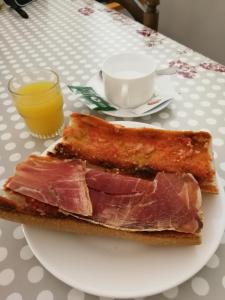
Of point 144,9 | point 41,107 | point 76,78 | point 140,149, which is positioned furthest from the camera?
point 144,9

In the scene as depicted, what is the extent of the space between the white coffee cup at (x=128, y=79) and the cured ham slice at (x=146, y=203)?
0.33 metres

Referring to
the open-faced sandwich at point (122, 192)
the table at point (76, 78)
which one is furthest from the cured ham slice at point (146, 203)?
the table at point (76, 78)

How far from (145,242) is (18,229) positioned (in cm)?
26

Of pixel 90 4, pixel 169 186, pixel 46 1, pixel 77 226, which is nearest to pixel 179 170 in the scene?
pixel 169 186

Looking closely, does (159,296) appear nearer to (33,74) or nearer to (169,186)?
(169,186)

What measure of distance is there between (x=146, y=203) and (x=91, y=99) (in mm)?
445

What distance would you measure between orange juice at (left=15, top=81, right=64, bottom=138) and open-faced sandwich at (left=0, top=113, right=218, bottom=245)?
0.57 ft

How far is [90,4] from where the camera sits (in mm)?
1525

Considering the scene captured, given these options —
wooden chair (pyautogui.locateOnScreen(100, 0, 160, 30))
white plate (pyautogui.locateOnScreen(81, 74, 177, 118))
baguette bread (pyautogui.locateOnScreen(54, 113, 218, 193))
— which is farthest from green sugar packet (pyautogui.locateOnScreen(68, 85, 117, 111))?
wooden chair (pyautogui.locateOnScreen(100, 0, 160, 30))

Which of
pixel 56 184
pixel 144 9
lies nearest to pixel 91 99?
pixel 56 184

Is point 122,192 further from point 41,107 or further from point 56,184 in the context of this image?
point 41,107

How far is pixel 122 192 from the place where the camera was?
20.0 inches

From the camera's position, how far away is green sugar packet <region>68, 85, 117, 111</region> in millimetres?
831

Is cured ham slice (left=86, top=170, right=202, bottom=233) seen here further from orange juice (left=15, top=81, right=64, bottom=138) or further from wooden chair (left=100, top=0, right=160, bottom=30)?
wooden chair (left=100, top=0, right=160, bottom=30)
